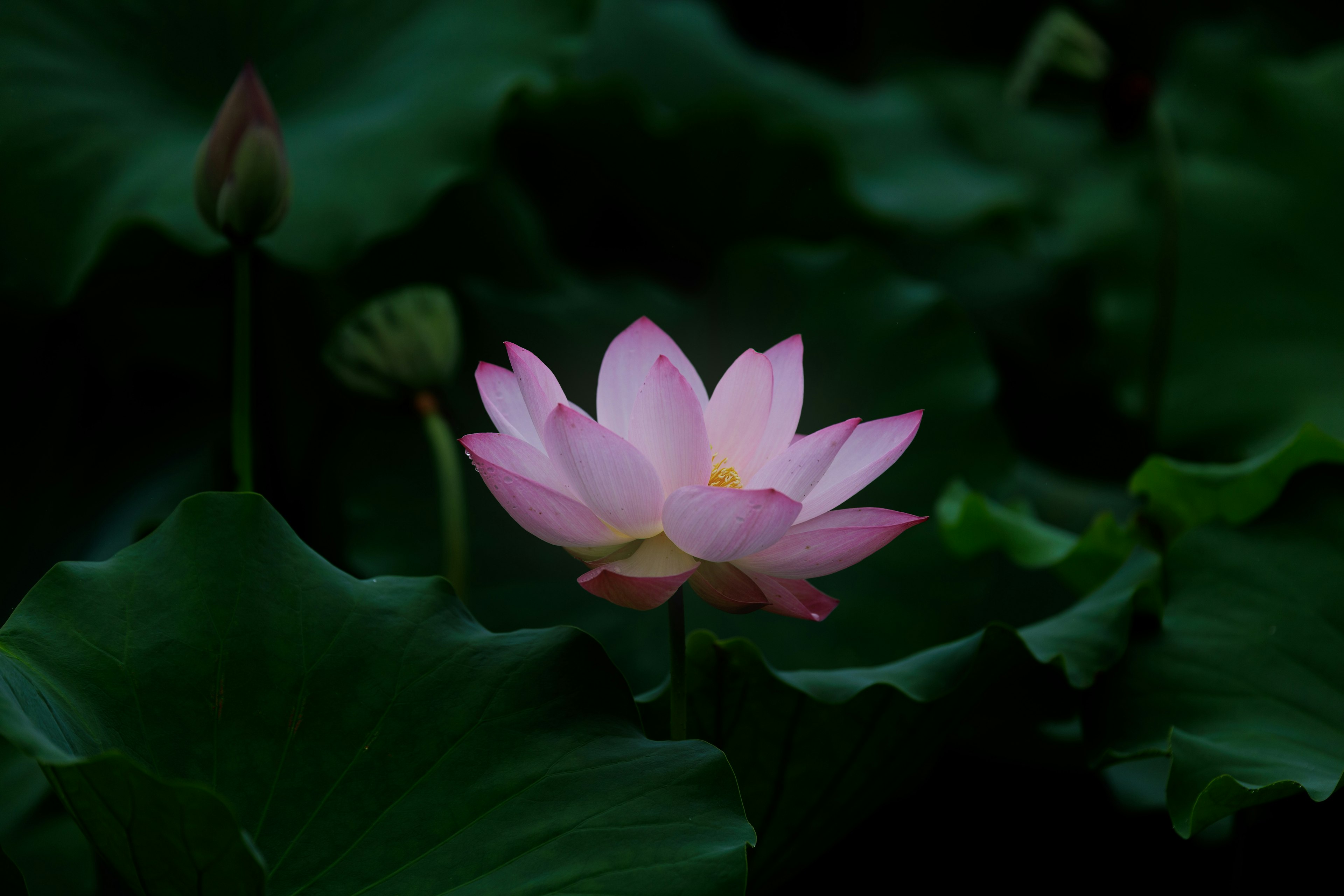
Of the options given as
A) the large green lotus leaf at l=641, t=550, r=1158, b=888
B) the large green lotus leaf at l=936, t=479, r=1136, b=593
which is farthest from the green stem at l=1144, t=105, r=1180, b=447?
the large green lotus leaf at l=641, t=550, r=1158, b=888

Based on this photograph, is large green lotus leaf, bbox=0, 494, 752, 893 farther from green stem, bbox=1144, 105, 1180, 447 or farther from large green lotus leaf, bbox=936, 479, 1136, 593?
green stem, bbox=1144, 105, 1180, 447

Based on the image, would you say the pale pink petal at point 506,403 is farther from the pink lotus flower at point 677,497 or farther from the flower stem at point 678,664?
the flower stem at point 678,664

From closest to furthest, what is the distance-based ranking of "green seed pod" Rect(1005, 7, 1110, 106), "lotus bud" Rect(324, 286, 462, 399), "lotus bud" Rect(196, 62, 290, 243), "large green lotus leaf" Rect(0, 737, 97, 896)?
1. "lotus bud" Rect(196, 62, 290, 243)
2. "large green lotus leaf" Rect(0, 737, 97, 896)
3. "lotus bud" Rect(324, 286, 462, 399)
4. "green seed pod" Rect(1005, 7, 1110, 106)


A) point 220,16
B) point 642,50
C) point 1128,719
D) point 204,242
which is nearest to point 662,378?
point 1128,719

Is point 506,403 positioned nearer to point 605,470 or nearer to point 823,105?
point 605,470

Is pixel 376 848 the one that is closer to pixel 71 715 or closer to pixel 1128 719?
pixel 71 715

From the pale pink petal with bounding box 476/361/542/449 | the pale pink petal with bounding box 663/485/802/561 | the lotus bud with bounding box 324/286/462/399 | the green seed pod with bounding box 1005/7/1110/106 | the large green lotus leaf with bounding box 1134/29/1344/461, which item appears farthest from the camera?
the green seed pod with bounding box 1005/7/1110/106
